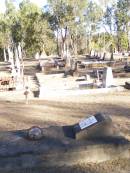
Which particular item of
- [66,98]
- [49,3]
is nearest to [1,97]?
[66,98]

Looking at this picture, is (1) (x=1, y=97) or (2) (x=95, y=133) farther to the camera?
(1) (x=1, y=97)

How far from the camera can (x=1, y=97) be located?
18766 mm

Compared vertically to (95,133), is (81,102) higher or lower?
lower

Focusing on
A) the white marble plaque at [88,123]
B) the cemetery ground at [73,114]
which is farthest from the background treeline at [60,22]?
the white marble plaque at [88,123]

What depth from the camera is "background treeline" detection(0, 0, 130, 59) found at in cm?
4603

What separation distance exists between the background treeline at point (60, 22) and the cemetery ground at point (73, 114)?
25188 millimetres

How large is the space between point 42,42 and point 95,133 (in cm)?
4935

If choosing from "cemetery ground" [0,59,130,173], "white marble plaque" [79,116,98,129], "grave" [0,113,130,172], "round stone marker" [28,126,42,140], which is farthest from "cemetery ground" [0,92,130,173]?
"round stone marker" [28,126,42,140]

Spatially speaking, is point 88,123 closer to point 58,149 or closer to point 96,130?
point 96,130

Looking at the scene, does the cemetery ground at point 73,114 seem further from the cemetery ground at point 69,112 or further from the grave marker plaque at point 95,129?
the grave marker plaque at point 95,129

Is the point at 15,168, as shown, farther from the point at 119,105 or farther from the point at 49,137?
the point at 119,105

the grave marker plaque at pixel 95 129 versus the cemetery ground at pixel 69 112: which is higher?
the grave marker plaque at pixel 95 129

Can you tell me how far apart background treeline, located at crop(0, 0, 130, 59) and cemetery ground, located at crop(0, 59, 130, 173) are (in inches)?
992

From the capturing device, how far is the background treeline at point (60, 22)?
151 ft
